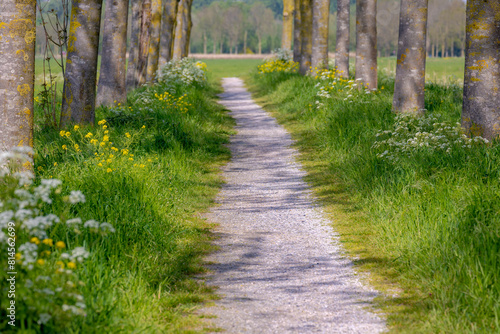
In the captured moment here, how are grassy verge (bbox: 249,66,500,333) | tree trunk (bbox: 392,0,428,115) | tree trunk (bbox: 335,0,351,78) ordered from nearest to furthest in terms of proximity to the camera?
grassy verge (bbox: 249,66,500,333) → tree trunk (bbox: 392,0,428,115) → tree trunk (bbox: 335,0,351,78)

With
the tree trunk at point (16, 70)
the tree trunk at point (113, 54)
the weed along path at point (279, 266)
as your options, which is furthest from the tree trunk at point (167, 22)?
the tree trunk at point (16, 70)

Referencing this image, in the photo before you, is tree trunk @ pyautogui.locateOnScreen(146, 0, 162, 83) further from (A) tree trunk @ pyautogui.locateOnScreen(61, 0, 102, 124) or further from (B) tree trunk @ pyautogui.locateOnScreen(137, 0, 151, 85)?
(A) tree trunk @ pyautogui.locateOnScreen(61, 0, 102, 124)

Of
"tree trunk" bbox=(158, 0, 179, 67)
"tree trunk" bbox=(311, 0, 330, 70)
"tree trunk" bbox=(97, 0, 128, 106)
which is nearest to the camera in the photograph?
"tree trunk" bbox=(97, 0, 128, 106)

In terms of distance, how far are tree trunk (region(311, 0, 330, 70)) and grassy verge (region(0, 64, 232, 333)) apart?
8348 mm

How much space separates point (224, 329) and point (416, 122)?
256 inches

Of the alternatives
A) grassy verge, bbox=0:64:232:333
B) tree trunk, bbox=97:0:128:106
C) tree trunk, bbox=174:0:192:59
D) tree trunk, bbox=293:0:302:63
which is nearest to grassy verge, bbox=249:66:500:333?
grassy verge, bbox=0:64:232:333

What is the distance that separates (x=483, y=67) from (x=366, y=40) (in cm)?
664

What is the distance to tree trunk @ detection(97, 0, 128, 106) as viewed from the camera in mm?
11027

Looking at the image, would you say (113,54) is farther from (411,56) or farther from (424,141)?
(424,141)

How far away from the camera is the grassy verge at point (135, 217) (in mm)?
3781

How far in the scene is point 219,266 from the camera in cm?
548

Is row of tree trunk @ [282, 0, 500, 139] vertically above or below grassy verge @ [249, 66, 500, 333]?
above

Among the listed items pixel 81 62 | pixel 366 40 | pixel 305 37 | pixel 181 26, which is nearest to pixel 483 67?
pixel 81 62

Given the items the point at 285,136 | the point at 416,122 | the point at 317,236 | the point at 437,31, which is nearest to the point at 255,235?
the point at 317,236
